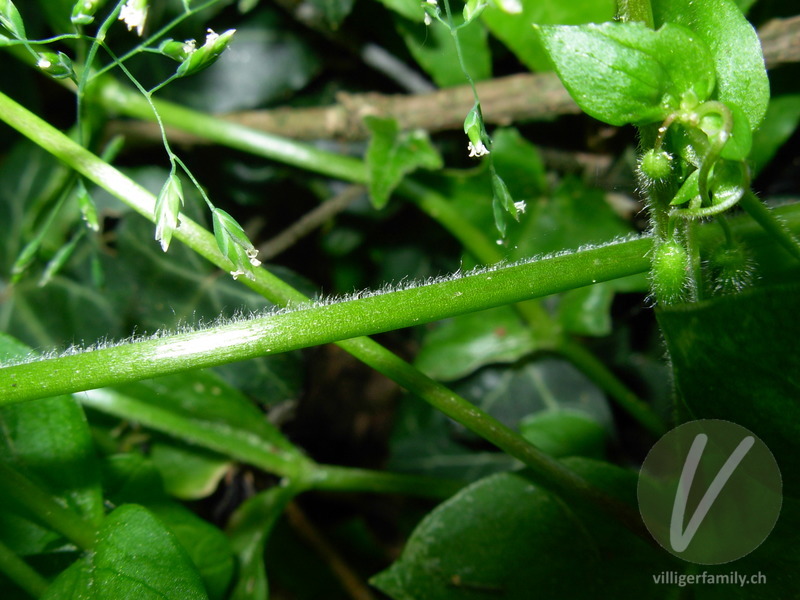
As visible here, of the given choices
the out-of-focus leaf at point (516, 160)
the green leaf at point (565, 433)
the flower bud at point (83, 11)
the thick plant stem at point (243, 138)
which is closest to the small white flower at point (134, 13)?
the flower bud at point (83, 11)

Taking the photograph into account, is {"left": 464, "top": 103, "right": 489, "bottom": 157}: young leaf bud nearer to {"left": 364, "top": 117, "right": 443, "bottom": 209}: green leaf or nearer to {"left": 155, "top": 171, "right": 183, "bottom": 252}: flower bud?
{"left": 155, "top": 171, "right": 183, "bottom": 252}: flower bud

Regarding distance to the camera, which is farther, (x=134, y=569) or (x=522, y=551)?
(x=522, y=551)

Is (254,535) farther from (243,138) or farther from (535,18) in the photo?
(535,18)

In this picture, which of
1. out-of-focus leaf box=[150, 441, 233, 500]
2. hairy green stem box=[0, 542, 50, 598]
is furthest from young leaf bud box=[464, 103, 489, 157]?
out-of-focus leaf box=[150, 441, 233, 500]

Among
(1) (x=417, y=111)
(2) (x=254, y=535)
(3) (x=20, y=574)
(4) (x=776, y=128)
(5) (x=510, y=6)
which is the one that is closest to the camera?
(5) (x=510, y=6)

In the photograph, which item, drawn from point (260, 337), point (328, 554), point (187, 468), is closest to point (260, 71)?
point (187, 468)
